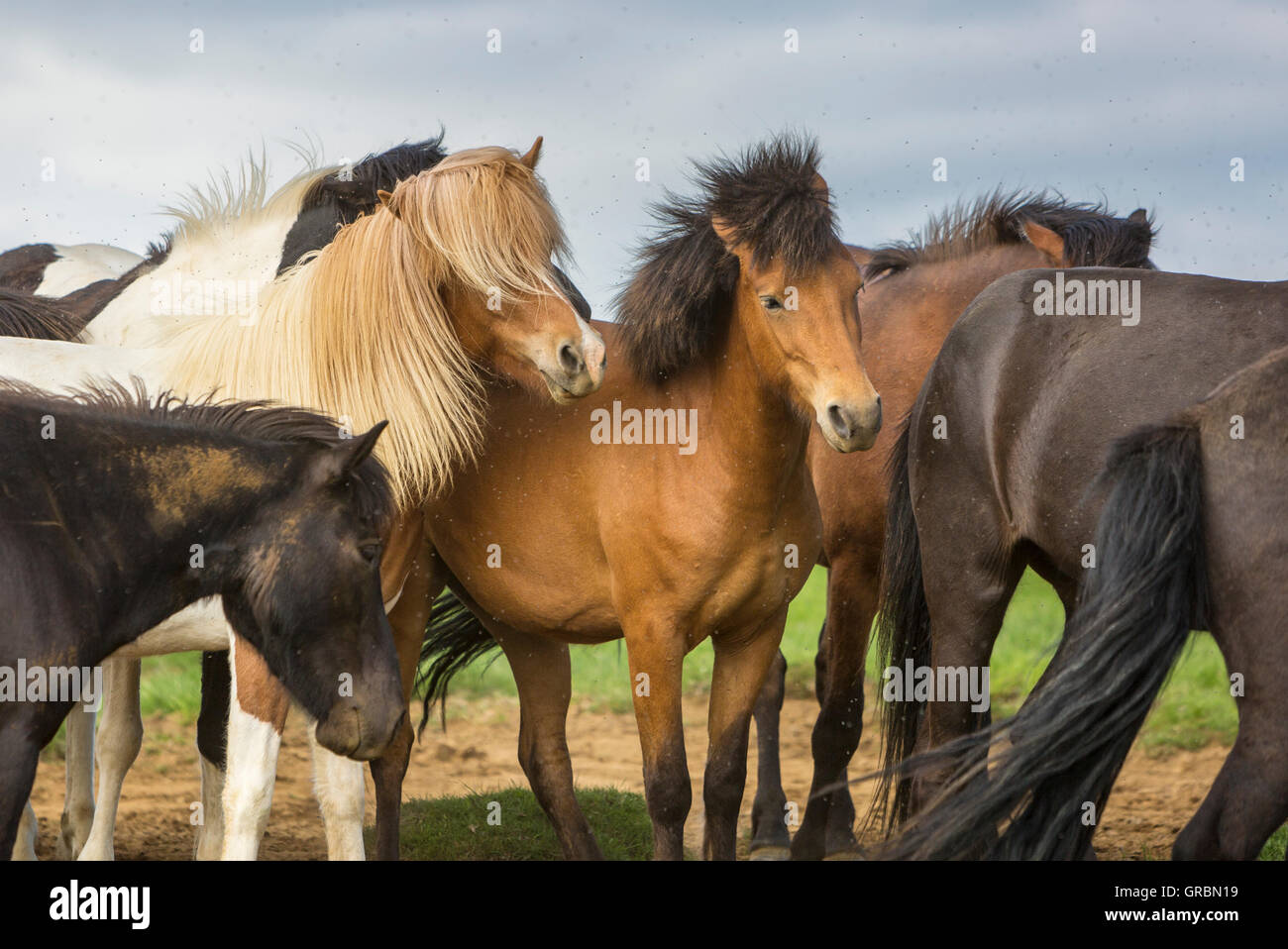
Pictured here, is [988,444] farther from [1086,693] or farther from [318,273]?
[318,273]

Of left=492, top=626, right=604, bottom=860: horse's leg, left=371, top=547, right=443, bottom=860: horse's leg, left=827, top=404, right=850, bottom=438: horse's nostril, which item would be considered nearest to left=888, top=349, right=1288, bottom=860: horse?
left=827, top=404, right=850, bottom=438: horse's nostril

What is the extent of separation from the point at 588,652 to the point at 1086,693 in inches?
→ 322

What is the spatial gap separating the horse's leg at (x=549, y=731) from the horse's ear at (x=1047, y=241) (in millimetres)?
3010

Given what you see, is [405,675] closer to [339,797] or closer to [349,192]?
[339,797]

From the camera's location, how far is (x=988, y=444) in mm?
4996

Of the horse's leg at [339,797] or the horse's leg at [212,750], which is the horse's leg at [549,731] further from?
the horse's leg at [212,750]

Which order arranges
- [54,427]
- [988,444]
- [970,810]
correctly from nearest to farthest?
[970,810] → [54,427] → [988,444]

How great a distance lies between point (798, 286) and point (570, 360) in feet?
2.84

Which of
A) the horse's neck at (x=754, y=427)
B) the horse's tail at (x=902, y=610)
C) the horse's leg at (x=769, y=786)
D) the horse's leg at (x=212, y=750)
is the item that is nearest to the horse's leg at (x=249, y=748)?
the horse's leg at (x=212, y=750)

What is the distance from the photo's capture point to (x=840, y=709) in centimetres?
612

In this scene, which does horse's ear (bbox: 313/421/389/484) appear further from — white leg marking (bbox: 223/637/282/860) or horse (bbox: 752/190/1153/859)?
horse (bbox: 752/190/1153/859)

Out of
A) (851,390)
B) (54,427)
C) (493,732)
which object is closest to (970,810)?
(851,390)

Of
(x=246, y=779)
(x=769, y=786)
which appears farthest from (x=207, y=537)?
(x=769, y=786)
